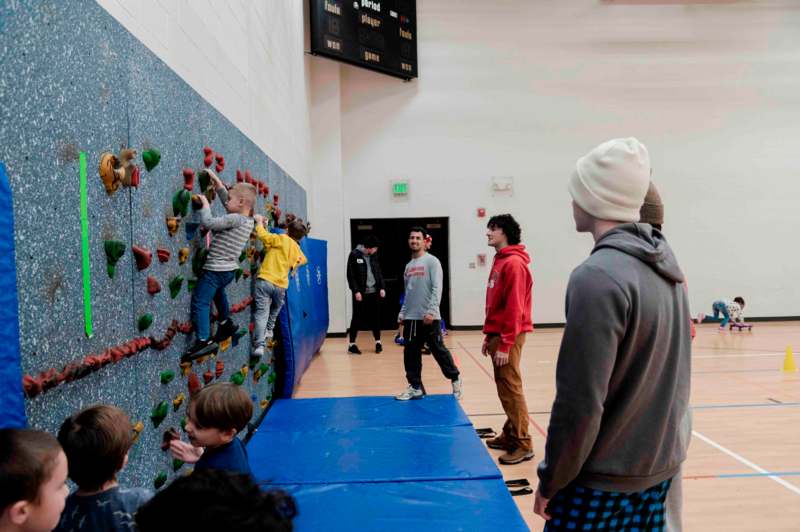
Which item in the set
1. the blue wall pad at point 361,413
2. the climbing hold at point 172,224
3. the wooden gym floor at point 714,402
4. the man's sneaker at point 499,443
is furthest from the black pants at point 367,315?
the climbing hold at point 172,224

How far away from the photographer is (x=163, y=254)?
2510 millimetres

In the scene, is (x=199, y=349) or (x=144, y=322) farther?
(x=199, y=349)

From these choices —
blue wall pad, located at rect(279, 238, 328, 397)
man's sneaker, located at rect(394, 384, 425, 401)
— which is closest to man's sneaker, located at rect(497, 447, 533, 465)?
man's sneaker, located at rect(394, 384, 425, 401)

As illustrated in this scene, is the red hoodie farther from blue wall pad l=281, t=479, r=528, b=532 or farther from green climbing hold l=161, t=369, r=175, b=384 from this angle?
green climbing hold l=161, t=369, r=175, b=384

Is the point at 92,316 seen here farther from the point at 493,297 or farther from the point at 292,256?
the point at 292,256

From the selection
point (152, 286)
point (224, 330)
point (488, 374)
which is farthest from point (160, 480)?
point (488, 374)

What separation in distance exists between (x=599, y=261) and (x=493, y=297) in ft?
8.18

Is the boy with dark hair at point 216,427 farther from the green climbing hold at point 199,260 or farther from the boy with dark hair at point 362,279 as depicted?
the boy with dark hair at point 362,279

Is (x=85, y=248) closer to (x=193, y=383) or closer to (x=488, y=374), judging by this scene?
(x=193, y=383)

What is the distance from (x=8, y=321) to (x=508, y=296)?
284 cm

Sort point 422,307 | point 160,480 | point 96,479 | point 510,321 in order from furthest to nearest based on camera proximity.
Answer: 1. point 422,307
2. point 510,321
3. point 160,480
4. point 96,479

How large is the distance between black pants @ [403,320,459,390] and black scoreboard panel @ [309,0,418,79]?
5072 millimetres

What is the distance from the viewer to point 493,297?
379 cm

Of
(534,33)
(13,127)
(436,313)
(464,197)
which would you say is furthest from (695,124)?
(13,127)
